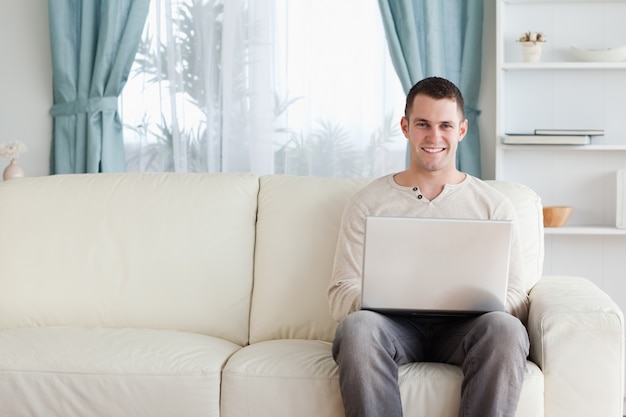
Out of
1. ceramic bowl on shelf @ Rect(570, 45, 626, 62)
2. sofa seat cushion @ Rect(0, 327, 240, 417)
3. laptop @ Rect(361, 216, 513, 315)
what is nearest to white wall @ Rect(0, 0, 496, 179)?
sofa seat cushion @ Rect(0, 327, 240, 417)

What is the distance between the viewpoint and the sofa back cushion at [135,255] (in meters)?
2.68

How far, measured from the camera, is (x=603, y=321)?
82.0 inches

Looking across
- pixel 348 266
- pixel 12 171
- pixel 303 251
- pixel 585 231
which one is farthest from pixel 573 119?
pixel 12 171

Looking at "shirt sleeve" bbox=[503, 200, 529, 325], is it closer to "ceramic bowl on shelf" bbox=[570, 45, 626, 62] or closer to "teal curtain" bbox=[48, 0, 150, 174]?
"ceramic bowl on shelf" bbox=[570, 45, 626, 62]

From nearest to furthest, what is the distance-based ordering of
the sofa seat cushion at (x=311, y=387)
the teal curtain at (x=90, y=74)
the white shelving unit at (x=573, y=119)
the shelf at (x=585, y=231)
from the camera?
1. the sofa seat cushion at (x=311, y=387)
2. the shelf at (x=585, y=231)
3. the white shelving unit at (x=573, y=119)
4. the teal curtain at (x=90, y=74)

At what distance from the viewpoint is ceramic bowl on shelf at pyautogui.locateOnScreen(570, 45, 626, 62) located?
348 centimetres

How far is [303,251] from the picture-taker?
2.65 meters

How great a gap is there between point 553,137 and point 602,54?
40 centimetres

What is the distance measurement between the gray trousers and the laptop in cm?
9

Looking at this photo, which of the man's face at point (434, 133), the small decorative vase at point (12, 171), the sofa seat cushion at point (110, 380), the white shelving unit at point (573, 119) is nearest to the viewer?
the sofa seat cushion at point (110, 380)

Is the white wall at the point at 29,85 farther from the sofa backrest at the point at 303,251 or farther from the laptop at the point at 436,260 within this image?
the laptop at the point at 436,260

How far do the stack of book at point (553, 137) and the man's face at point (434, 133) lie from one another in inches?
43.9

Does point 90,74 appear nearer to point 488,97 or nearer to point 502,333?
point 488,97

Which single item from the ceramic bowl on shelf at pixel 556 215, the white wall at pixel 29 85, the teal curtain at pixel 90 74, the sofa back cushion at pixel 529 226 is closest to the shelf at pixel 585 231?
the ceramic bowl on shelf at pixel 556 215
